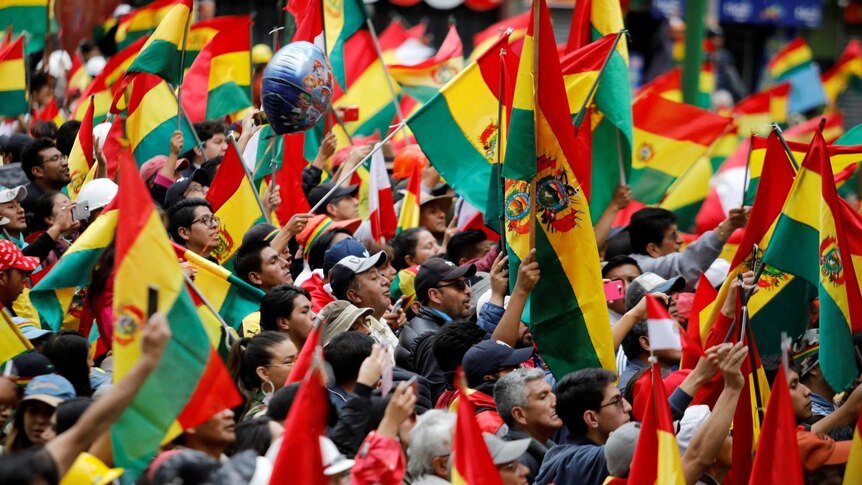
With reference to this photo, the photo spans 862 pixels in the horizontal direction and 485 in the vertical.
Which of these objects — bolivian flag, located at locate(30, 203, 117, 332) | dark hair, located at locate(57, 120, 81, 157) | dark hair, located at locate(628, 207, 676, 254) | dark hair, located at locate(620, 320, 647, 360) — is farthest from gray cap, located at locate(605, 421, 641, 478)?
dark hair, located at locate(57, 120, 81, 157)

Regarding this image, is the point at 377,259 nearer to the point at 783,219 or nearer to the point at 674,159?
the point at 783,219

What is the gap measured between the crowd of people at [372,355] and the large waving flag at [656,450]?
0.68 ft

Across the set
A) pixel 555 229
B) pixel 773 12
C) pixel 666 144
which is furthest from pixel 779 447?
pixel 773 12

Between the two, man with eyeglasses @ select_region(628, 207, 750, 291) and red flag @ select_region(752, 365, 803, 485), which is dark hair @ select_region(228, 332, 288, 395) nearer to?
red flag @ select_region(752, 365, 803, 485)

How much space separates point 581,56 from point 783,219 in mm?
1674

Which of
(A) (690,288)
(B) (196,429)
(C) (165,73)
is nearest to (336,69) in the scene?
(C) (165,73)

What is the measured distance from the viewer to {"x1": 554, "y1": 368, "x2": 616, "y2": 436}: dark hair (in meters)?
6.53

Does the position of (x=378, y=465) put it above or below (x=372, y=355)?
above

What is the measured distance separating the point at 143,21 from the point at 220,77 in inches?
117

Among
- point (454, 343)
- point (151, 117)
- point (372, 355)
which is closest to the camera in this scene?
point (372, 355)

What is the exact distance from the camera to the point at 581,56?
8812 millimetres

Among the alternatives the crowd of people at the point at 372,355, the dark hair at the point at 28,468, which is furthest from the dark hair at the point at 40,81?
the dark hair at the point at 28,468

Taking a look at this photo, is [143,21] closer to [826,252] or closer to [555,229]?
[555,229]

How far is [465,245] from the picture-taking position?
31.2 ft
